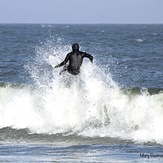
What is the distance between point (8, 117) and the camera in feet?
65.7

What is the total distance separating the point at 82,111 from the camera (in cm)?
1867

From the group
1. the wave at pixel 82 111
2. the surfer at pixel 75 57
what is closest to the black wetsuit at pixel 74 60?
the surfer at pixel 75 57

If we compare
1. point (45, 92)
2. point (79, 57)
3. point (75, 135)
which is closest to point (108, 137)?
point (75, 135)

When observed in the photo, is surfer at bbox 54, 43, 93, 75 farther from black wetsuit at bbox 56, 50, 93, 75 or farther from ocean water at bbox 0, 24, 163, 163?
ocean water at bbox 0, 24, 163, 163

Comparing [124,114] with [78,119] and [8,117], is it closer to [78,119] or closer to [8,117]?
[78,119]

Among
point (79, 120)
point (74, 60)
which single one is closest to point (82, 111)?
point (79, 120)

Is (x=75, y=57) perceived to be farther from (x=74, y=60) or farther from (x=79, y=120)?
(x=79, y=120)

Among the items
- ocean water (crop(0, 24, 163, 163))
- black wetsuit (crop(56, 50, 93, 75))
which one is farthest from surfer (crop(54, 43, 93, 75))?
ocean water (crop(0, 24, 163, 163))

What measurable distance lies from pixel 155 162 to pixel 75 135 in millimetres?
5146

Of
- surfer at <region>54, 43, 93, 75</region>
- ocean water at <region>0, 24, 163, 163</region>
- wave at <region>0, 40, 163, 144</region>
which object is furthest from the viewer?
wave at <region>0, 40, 163, 144</region>

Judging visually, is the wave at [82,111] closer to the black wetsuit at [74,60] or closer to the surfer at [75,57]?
the black wetsuit at [74,60]

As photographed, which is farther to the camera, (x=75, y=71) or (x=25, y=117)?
(x=25, y=117)

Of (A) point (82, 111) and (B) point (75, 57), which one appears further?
(A) point (82, 111)

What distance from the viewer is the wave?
697 inches
